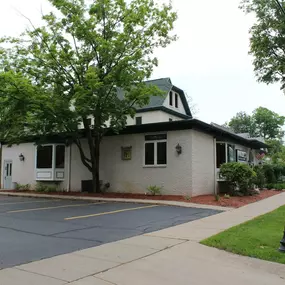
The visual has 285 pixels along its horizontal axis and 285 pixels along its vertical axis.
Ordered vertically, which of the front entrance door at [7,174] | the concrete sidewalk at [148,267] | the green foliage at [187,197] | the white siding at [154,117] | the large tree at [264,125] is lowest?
the concrete sidewalk at [148,267]

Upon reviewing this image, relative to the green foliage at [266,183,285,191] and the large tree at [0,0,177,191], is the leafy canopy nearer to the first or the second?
the large tree at [0,0,177,191]

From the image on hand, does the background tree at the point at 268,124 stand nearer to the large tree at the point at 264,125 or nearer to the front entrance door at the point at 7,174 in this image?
the large tree at the point at 264,125

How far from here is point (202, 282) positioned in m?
4.99

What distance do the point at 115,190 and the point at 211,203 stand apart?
6.95 m

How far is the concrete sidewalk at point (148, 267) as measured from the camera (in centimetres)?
500

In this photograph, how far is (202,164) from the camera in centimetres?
1886

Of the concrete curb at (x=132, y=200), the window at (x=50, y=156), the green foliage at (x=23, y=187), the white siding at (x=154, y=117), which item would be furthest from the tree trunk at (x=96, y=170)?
the white siding at (x=154, y=117)

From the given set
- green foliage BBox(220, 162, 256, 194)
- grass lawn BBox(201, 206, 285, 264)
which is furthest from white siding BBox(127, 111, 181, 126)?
grass lawn BBox(201, 206, 285, 264)

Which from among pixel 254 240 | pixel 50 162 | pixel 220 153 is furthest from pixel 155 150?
pixel 254 240

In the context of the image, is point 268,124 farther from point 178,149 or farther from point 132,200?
point 132,200

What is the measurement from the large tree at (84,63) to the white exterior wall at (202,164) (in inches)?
141

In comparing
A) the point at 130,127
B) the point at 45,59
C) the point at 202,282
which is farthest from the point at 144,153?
the point at 202,282

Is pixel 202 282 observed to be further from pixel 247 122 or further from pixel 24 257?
pixel 247 122

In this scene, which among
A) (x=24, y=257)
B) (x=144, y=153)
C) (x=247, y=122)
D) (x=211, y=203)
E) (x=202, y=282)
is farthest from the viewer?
(x=247, y=122)
